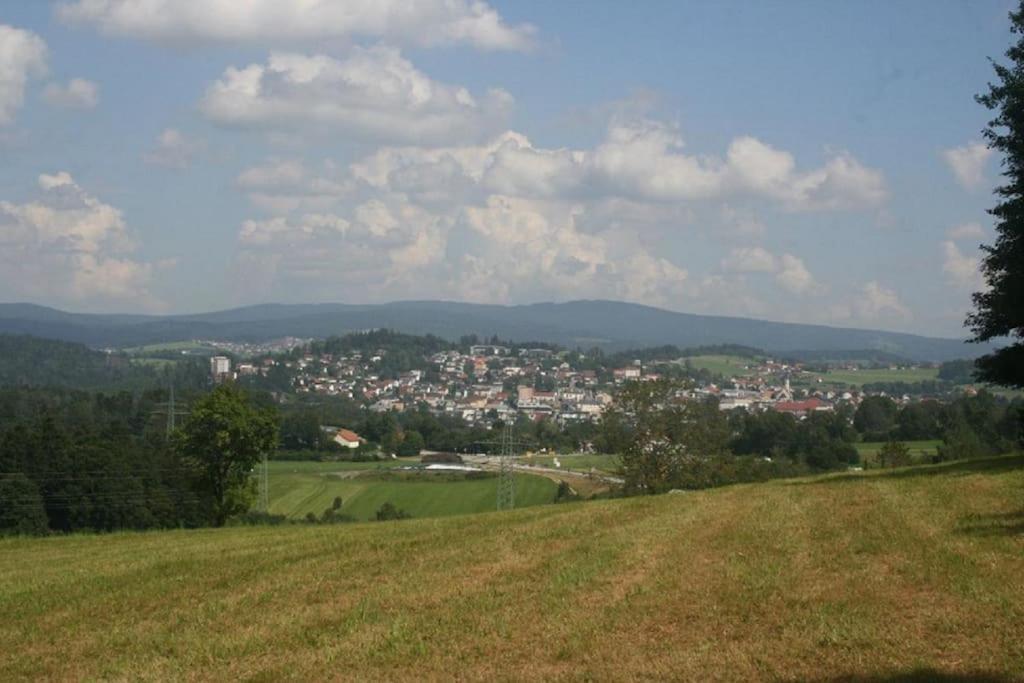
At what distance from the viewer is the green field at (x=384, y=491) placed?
72125 millimetres

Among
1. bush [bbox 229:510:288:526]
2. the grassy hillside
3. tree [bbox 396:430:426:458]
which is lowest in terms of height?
tree [bbox 396:430:426:458]

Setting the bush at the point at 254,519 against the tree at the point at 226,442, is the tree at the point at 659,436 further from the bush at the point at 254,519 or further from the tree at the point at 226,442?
the tree at the point at 226,442

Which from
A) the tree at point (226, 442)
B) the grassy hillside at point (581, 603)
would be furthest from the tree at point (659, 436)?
the grassy hillside at point (581, 603)

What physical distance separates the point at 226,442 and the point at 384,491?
33351mm

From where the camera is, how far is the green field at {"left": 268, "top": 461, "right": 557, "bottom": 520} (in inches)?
2840

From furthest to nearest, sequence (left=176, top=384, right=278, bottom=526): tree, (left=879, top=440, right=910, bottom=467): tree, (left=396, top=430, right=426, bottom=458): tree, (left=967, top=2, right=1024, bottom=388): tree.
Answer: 1. (left=396, top=430, right=426, bottom=458): tree
2. (left=879, top=440, right=910, bottom=467): tree
3. (left=176, top=384, right=278, bottom=526): tree
4. (left=967, top=2, right=1024, bottom=388): tree

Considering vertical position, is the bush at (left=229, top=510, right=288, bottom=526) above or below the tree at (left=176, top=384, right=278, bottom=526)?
below

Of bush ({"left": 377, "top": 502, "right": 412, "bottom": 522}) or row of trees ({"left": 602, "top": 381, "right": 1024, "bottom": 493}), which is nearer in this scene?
row of trees ({"left": 602, "top": 381, "right": 1024, "bottom": 493})

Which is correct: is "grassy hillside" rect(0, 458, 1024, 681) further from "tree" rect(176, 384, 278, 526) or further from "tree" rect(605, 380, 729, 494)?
"tree" rect(605, 380, 729, 494)

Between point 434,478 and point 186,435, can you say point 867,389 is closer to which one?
point 434,478

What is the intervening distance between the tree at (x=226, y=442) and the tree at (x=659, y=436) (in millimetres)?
17291

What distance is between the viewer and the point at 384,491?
81.6 meters

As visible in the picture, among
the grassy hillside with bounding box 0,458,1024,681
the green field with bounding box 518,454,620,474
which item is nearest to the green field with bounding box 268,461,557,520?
the green field with bounding box 518,454,620,474

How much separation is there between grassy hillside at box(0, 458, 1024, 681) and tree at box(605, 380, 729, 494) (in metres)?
34.0
